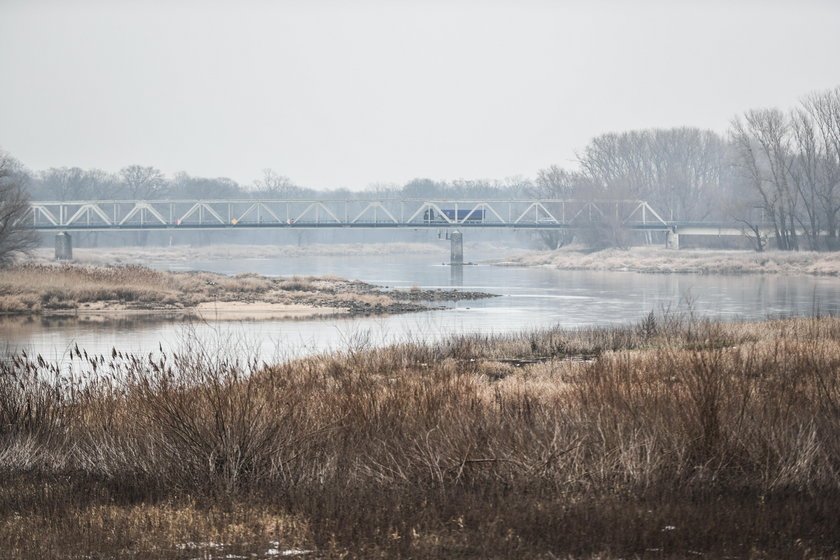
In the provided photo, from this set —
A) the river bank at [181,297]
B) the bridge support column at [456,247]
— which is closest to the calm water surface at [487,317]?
the river bank at [181,297]

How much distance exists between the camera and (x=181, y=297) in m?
49.8

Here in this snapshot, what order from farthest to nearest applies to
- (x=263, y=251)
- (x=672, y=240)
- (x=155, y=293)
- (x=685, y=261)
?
(x=263, y=251) → (x=672, y=240) → (x=685, y=261) → (x=155, y=293)

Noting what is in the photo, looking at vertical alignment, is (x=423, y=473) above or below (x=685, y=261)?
above

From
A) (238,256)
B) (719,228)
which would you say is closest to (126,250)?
(238,256)

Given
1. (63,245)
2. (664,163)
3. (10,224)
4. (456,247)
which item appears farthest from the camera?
(664,163)

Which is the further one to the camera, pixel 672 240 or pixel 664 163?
pixel 664 163

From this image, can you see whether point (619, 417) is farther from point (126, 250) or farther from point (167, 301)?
point (126, 250)

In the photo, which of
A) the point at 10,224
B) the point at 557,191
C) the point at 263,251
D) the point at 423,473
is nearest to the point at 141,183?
the point at 263,251

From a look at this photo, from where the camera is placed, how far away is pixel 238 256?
6019 inches

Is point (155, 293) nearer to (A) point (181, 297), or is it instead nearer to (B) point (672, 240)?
(A) point (181, 297)

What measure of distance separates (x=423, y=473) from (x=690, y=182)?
417 feet

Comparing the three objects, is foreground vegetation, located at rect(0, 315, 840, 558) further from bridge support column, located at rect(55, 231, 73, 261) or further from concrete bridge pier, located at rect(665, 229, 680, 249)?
bridge support column, located at rect(55, 231, 73, 261)

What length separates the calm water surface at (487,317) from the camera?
29.4 metres

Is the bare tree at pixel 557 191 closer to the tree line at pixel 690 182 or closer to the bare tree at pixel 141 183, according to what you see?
the tree line at pixel 690 182
